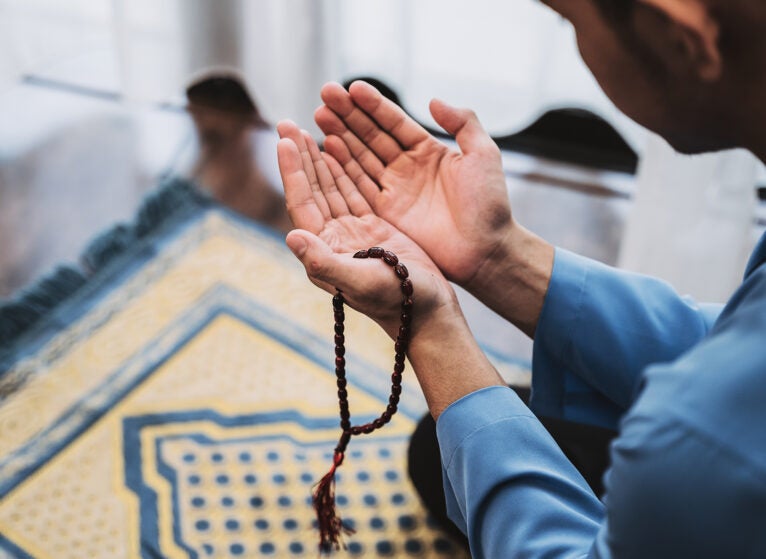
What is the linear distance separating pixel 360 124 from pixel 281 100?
0.99 m

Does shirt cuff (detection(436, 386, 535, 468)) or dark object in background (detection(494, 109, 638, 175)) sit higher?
shirt cuff (detection(436, 386, 535, 468))

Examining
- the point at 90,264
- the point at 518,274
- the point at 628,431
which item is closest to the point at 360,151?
the point at 518,274

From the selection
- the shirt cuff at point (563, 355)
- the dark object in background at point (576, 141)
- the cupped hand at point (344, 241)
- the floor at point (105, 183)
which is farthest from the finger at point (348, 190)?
the dark object in background at point (576, 141)

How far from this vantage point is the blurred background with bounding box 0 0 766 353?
1.84 meters

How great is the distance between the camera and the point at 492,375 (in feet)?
3.00

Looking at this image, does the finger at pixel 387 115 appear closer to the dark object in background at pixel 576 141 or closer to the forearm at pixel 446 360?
the forearm at pixel 446 360

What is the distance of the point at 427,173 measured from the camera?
1.12 metres

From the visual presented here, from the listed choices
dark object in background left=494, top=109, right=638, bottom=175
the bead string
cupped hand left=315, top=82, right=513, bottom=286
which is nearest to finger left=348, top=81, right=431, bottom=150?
cupped hand left=315, top=82, right=513, bottom=286

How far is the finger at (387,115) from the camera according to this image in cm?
109

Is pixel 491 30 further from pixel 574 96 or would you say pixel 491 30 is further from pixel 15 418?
pixel 15 418

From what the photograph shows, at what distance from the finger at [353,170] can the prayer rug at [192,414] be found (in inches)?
19.3

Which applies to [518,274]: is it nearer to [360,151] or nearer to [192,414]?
[360,151]

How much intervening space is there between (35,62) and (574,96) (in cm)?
136

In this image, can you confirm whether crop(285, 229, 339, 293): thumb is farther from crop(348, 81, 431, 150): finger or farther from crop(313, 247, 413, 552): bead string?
crop(348, 81, 431, 150): finger
